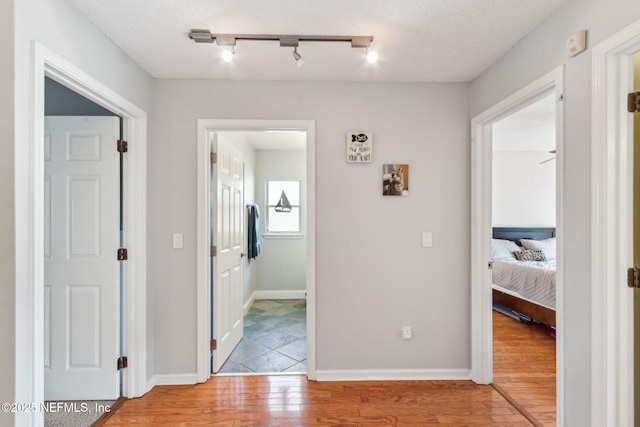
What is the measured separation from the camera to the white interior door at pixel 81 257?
2.10 metres

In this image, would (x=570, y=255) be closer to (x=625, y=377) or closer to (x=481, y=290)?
(x=625, y=377)

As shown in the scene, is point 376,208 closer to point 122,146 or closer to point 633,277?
point 633,277

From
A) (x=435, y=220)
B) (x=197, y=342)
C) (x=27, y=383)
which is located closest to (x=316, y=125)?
(x=435, y=220)

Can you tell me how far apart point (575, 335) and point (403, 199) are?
1.35 m

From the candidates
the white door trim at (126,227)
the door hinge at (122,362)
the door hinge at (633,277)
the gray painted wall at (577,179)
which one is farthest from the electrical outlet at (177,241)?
the door hinge at (633,277)

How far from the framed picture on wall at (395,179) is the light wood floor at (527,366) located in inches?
67.1

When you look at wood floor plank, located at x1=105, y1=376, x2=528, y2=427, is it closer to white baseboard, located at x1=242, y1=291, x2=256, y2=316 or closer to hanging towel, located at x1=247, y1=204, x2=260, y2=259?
white baseboard, located at x1=242, y1=291, x2=256, y2=316

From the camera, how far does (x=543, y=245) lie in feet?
16.0

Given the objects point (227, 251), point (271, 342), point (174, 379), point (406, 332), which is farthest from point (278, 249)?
point (406, 332)

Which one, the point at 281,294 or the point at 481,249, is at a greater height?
the point at 481,249

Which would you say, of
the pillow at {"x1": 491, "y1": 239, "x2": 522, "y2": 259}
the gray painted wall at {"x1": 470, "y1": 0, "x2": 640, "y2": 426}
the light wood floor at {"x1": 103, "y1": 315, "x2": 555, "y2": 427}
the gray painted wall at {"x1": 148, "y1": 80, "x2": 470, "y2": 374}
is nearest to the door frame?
the gray painted wall at {"x1": 148, "y1": 80, "x2": 470, "y2": 374}

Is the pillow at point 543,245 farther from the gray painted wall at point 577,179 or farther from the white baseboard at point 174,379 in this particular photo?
the white baseboard at point 174,379

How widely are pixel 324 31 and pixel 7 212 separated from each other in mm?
1773

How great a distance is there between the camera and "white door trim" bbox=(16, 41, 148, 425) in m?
1.33
